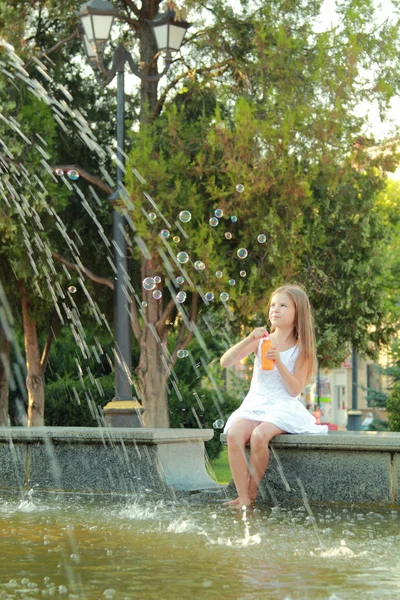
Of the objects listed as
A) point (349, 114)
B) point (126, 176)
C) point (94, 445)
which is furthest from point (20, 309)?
point (94, 445)

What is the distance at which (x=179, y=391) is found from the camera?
63.8 ft

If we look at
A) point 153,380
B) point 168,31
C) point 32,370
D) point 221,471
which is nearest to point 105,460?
point 168,31

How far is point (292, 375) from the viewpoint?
270 inches

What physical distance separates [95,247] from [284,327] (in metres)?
11.2

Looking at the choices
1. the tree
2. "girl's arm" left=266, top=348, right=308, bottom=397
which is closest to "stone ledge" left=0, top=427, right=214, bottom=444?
"girl's arm" left=266, top=348, right=308, bottom=397

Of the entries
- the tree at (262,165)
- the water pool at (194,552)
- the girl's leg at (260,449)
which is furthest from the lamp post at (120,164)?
the girl's leg at (260,449)

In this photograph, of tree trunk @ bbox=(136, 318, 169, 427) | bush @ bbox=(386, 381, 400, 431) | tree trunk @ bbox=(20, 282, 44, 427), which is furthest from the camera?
tree trunk @ bbox=(20, 282, 44, 427)

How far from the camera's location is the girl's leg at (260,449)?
21.9 ft

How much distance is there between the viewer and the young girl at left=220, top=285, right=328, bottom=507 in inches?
264

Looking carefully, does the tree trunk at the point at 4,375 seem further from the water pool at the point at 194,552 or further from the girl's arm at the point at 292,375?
the girl's arm at the point at 292,375

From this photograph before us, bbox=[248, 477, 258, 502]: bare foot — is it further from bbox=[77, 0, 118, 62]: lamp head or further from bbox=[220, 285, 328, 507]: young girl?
bbox=[77, 0, 118, 62]: lamp head

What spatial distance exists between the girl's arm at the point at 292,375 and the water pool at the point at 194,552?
2.58 feet

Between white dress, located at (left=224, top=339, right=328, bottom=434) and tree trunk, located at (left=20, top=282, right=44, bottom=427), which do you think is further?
tree trunk, located at (left=20, top=282, right=44, bottom=427)

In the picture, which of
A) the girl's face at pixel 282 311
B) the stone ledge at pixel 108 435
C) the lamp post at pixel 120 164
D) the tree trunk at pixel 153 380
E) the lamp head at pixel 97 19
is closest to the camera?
the girl's face at pixel 282 311
